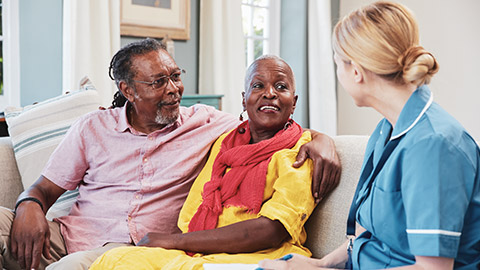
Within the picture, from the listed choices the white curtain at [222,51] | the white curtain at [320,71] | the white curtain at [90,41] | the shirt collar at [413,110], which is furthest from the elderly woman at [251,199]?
the white curtain at [320,71]

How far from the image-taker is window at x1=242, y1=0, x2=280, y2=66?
193 inches

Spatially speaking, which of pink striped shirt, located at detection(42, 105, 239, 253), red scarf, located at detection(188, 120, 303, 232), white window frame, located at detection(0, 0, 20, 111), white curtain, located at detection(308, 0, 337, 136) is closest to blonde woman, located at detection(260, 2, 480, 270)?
red scarf, located at detection(188, 120, 303, 232)

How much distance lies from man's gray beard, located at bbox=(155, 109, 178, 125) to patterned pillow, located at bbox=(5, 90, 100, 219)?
430 millimetres

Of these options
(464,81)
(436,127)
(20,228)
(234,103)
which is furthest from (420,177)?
(464,81)

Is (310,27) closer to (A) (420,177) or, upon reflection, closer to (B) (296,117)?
(B) (296,117)

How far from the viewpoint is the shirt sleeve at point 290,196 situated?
4.73 ft

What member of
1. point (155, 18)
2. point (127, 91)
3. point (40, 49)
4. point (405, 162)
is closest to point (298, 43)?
point (155, 18)

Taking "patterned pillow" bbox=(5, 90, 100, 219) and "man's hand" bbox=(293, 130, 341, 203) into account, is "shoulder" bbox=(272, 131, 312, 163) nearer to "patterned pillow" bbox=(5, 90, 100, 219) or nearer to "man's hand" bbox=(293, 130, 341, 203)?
"man's hand" bbox=(293, 130, 341, 203)

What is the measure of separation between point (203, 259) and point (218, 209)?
19 centimetres

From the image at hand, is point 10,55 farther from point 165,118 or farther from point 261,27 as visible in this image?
point 261,27

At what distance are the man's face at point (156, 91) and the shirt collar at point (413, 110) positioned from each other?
1.08 m

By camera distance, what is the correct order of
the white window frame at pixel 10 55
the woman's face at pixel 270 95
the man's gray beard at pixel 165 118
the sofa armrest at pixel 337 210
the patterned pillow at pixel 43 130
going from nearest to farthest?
1. the sofa armrest at pixel 337 210
2. the woman's face at pixel 270 95
3. the man's gray beard at pixel 165 118
4. the patterned pillow at pixel 43 130
5. the white window frame at pixel 10 55

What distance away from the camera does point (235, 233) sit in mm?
1480

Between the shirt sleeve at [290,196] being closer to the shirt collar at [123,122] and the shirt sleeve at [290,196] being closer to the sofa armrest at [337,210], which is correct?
the sofa armrest at [337,210]
